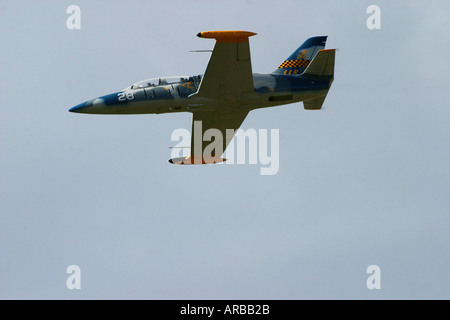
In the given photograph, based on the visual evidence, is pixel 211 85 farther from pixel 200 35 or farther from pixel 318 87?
pixel 318 87

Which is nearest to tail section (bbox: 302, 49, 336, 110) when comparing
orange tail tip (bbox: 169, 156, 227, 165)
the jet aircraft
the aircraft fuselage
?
the jet aircraft

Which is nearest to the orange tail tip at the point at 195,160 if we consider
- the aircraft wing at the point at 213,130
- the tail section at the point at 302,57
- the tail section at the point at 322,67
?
the aircraft wing at the point at 213,130

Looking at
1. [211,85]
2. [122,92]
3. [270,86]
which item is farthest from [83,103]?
[270,86]

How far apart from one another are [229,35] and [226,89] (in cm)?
263

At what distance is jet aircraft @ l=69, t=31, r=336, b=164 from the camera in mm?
33656

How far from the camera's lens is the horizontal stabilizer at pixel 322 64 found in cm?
3566

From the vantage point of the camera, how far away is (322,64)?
118 ft

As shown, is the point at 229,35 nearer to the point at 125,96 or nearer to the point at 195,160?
the point at 125,96

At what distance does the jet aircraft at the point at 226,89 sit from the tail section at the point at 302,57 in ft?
0.19

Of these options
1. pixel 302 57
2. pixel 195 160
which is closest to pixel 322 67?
pixel 302 57

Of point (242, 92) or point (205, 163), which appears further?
point (205, 163)

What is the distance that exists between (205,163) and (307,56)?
6924mm

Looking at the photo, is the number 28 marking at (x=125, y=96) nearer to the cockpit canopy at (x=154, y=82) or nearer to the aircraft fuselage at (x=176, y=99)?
the aircraft fuselage at (x=176, y=99)

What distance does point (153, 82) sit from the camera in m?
34.9
